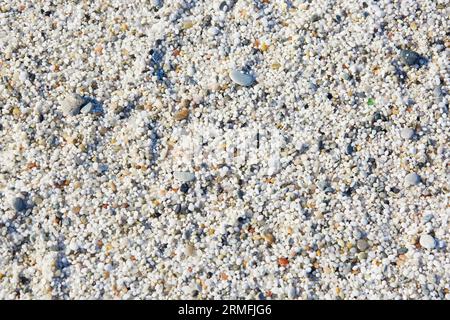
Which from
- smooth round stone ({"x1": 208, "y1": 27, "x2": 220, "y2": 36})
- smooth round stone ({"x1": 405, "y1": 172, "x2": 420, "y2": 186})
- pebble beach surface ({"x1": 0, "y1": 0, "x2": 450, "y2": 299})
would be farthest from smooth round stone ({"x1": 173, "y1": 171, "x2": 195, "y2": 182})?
smooth round stone ({"x1": 405, "y1": 172, "x2": 420, "y2": 186})

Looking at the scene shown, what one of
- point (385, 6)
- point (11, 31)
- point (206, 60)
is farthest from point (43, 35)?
point (385, 6)

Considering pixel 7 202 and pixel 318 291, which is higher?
pixel 7 202

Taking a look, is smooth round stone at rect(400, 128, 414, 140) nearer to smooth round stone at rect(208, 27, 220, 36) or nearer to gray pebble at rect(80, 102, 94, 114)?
smooth round stone at rect(208, 27, 220, 36)

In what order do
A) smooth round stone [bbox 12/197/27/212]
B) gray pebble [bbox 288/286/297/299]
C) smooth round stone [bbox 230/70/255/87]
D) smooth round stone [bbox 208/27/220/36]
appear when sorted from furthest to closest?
smooth round stone [bbox 208/27/220/36]
smooth round stone [bbox 230/70/255/87]
smooth round stone [bbox 12/197/27/212]
gray pebble [bbox 288/286/297/299]

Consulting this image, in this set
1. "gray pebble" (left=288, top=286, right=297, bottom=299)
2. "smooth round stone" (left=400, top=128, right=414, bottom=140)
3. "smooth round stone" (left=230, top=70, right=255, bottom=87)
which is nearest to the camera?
"gray pebble" (left=288, top=286, right=297, bottom=299)

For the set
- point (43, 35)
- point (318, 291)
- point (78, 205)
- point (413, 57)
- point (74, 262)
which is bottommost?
point (318, 291)

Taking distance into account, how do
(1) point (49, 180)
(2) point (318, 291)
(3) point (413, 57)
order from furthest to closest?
(3) point (413, 57) → (1) point (49, 180) → (2) point (318, 291)

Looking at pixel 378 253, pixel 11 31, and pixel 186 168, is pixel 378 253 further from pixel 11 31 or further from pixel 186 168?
pixel 11 31

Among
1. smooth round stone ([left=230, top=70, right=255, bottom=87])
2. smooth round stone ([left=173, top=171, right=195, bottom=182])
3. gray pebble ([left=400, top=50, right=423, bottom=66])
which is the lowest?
smooth round stone ([left=173, top=171, right=195, bottom=182])

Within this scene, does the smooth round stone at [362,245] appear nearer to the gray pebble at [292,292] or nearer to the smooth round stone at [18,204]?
the gray pebble at [292,292]
